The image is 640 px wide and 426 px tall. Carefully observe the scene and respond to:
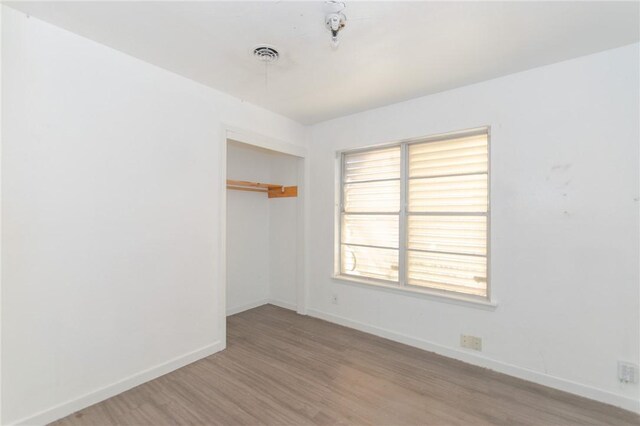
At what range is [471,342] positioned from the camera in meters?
2.63

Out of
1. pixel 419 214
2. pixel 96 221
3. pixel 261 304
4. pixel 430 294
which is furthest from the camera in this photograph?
pixel 261 304

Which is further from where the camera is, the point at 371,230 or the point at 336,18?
the point at 371,230

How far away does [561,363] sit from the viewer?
2.23 m

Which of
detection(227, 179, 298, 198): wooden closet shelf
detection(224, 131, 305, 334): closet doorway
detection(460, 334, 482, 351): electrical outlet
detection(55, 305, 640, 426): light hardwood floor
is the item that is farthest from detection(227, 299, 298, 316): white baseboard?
detection(460, 334, 482, 351): electrical outlet

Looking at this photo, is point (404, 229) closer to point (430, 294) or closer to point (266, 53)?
point (430, 294)

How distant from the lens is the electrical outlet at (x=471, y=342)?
260 cm

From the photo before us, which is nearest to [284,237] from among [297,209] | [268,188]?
[297,209]

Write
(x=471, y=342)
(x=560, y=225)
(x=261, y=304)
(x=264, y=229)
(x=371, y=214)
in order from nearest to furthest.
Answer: (x=560, y=225)
(x=471, y=342)
(x=371, y=214)
(x=261, y=304)
(x=264, y=229)

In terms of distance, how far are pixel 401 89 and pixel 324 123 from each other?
122 centimetres

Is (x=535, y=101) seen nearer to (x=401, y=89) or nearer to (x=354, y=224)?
(x=401, y=89)

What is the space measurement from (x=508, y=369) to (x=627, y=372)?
74 centimetres

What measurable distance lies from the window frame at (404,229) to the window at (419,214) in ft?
0.04

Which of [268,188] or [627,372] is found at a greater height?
[268,188]

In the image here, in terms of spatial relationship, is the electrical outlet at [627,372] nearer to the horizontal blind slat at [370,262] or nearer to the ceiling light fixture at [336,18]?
the horizontal blind slat at [370,262]
